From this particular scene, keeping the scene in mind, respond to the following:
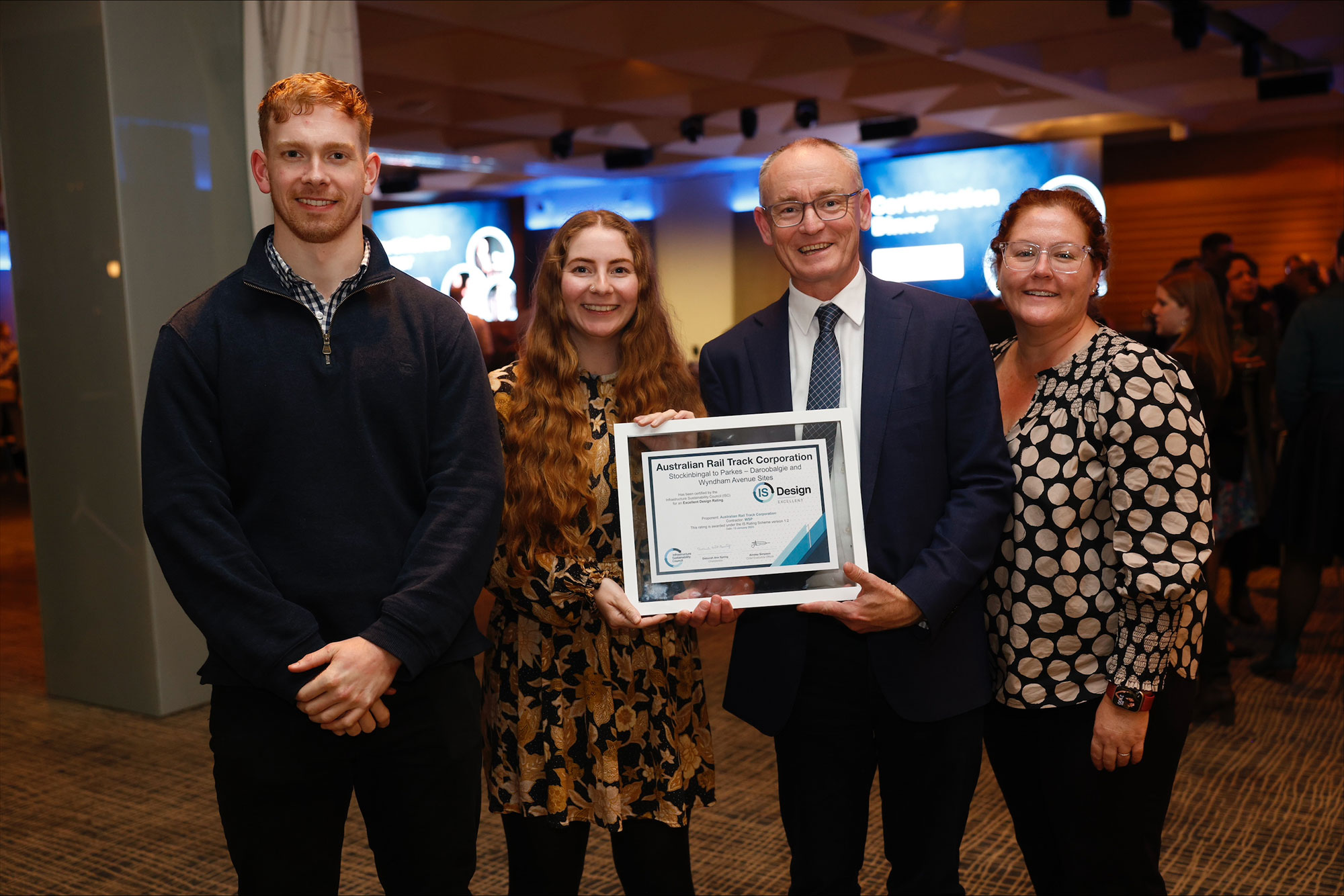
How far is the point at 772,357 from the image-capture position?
214cm

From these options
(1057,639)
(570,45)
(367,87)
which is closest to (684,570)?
(1057,639)

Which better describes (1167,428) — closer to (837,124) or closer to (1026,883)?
(1026,883)

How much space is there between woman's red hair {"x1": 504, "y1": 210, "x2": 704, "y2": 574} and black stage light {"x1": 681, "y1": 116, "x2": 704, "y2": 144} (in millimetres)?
7452

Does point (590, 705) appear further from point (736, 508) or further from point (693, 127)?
point (693, 127)

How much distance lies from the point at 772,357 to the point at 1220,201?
437 inches

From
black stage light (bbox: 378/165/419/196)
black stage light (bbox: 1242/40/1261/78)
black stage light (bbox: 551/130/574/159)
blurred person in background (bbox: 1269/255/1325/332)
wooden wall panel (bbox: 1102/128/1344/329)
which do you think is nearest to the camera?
black stage light (bbox: 1242/40/1261/78)

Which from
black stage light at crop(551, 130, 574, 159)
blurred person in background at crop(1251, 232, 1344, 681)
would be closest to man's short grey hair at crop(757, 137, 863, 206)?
blurred person in background at crop(1251, 232, 1344, 681)

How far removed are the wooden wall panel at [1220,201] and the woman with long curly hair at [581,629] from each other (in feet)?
31.3

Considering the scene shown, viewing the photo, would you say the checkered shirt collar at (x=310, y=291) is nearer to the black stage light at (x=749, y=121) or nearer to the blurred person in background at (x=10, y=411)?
the black stage light at (x=749, y=121)

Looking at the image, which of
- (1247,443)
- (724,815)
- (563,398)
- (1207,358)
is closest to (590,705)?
(563,398)

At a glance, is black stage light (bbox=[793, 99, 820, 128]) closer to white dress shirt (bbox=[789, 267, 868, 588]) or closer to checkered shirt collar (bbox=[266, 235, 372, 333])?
white dress shirt (bbox=[789, 267, 868, 588])

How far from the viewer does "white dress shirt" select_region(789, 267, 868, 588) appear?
205 centimetres

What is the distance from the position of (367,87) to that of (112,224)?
13.6ft

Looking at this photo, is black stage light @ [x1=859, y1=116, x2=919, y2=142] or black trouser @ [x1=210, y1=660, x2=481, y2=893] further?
black stage light @ [x1=859, y1=116, x2=919, y2=142]
